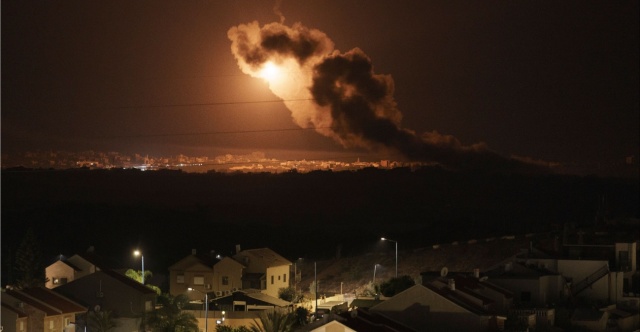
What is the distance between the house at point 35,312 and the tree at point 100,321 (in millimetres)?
298

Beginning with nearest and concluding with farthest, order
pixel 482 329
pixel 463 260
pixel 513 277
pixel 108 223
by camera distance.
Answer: pixel 482 329, pixel 513 277, pixel 463 260, pixel 108 223

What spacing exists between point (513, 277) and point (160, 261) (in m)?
26.5

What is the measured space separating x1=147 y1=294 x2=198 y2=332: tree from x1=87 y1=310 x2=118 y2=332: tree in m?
0.91

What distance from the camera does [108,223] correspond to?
248ft

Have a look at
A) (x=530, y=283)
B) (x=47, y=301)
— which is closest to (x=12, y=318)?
(x=47, y=301)

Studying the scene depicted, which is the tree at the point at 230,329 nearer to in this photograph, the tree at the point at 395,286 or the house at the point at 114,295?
the house at the point at 114,295

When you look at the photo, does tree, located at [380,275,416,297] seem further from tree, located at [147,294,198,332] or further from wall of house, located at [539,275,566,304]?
tree, located at [147,294,198,332]

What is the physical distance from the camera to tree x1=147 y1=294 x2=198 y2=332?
28.0 meters

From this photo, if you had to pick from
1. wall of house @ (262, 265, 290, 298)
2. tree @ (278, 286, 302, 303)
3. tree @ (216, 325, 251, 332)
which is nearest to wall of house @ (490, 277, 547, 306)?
tree @ (278, 286, 302, 303)

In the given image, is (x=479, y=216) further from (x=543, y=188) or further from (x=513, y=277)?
(x=513, y=277)

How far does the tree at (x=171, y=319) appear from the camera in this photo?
28.0 metres

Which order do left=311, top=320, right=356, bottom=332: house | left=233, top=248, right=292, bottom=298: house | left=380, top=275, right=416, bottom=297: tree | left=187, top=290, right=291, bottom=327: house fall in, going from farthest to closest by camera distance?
left=233, top=248, right=292, bottom=298: house, left=380, top=275, right=416, bottom=297: tree, left=187, top=290, right=291, bottom=327: house, left=311, top=320, right=356, bottom=332: house

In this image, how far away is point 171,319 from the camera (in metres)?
28.4

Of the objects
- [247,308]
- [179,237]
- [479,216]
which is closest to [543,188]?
[479,216]
